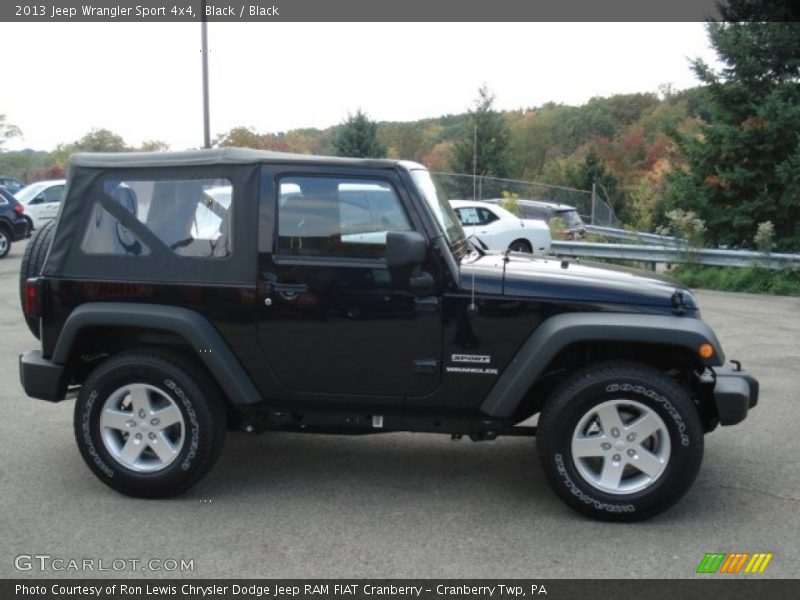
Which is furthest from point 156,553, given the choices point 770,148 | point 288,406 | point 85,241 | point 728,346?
point 770,148

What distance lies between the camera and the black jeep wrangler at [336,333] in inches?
170

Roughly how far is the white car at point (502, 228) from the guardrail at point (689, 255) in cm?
74

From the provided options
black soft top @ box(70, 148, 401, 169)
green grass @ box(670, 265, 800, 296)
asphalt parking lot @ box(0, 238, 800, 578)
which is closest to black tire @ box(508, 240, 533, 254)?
green grass @ box(670, 265, 800, 296)

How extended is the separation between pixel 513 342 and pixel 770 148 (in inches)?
513

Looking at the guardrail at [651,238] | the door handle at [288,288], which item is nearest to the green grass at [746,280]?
the guardrail at [651,238]

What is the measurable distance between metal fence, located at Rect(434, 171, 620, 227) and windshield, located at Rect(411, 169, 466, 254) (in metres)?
17.6

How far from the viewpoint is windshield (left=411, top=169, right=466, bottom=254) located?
464cm

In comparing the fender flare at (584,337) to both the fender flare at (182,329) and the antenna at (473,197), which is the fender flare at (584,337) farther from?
the fender flare at (182,329)

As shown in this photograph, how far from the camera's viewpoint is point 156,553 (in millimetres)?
3957

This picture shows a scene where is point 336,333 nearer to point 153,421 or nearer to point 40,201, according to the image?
point 153,421

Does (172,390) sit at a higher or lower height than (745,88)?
lower
